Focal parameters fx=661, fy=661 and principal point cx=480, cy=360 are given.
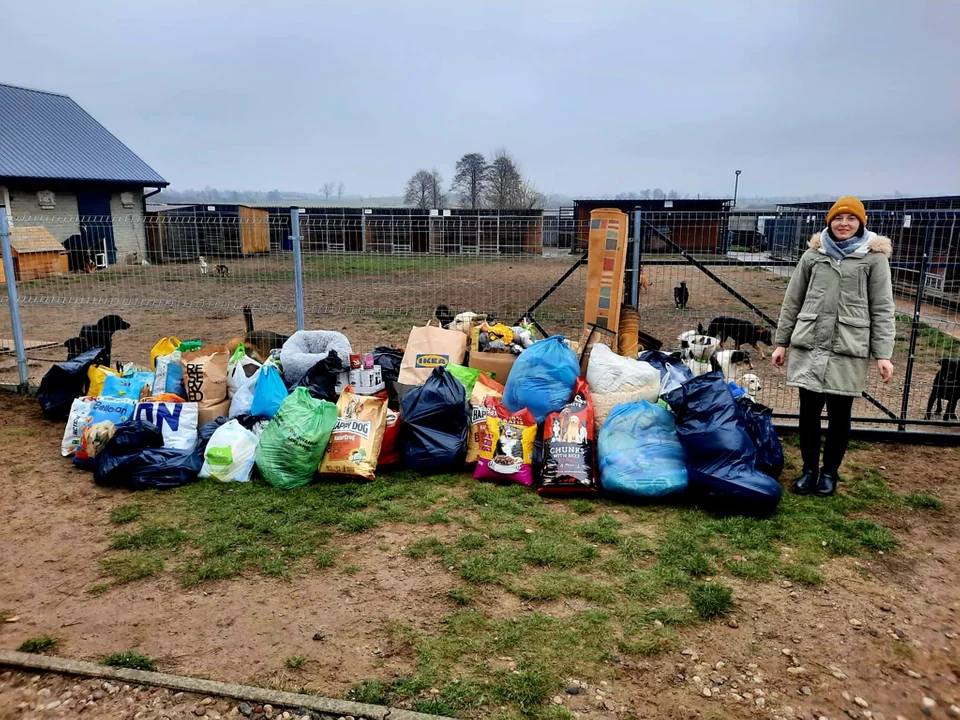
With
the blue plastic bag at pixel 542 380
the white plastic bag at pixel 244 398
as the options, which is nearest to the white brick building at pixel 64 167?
the white plastic bag at pixel 244 398

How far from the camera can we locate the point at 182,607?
3084mm

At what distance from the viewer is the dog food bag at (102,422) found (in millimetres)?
4648

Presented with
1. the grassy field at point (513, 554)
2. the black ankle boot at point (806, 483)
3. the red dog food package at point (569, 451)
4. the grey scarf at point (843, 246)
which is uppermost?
the grey scarf at point (843, 246)

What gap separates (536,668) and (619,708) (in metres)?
0.35

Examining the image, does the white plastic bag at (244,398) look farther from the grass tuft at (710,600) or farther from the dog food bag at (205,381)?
the grass tuft at (710,600)

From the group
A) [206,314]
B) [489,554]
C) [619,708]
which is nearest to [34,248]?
[206,314]

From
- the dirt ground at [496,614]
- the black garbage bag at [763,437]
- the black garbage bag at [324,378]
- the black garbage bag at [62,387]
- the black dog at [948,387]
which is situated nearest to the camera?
the dirt ground at [496,614]

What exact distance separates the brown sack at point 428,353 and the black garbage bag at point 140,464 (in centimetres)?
167

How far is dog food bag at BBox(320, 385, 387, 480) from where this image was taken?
14.4ft

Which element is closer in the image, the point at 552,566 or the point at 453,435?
the point at 552,566

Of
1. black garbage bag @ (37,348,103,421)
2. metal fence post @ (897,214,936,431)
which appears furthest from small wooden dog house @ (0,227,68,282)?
metal fence post @ (897,214,936,431)

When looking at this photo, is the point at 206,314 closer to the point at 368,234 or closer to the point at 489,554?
the point at 368,234

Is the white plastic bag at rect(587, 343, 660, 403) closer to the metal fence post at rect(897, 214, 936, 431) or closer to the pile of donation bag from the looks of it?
the pile of donation bag

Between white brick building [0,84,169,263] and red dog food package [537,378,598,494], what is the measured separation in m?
14.0
